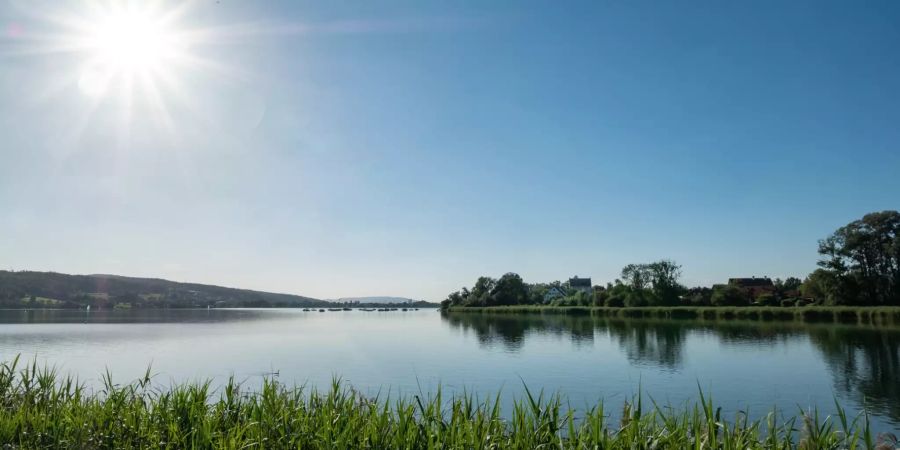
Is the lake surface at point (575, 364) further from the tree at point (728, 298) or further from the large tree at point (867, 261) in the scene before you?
the tree at point (728, 298)

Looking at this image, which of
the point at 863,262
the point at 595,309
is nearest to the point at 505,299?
the point at 595,309

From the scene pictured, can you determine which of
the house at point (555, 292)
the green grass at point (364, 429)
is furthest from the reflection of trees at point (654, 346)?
the house at point (555, 292)

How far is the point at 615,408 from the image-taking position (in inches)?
736

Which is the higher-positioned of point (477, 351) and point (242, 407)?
point (242, 407)

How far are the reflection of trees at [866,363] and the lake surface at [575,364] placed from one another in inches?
2.4

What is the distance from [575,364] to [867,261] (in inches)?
2679

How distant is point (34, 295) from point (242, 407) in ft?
806

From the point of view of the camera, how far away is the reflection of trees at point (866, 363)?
2114 cm

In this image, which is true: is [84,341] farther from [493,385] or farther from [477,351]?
[493,385]

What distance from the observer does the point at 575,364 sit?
33188mm

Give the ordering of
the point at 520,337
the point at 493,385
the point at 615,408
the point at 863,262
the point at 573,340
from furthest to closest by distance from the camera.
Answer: the point at 863,262 < the point at 520,337 < the point at 573,340 < the point at 493,385 < the point at 615,408

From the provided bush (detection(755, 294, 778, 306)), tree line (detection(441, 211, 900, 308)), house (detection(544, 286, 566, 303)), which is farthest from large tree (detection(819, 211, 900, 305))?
house (detection(544, 286, 566, 303))

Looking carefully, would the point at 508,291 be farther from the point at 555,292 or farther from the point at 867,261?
the point at 867,261

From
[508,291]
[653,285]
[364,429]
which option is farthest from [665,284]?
[364,429]
